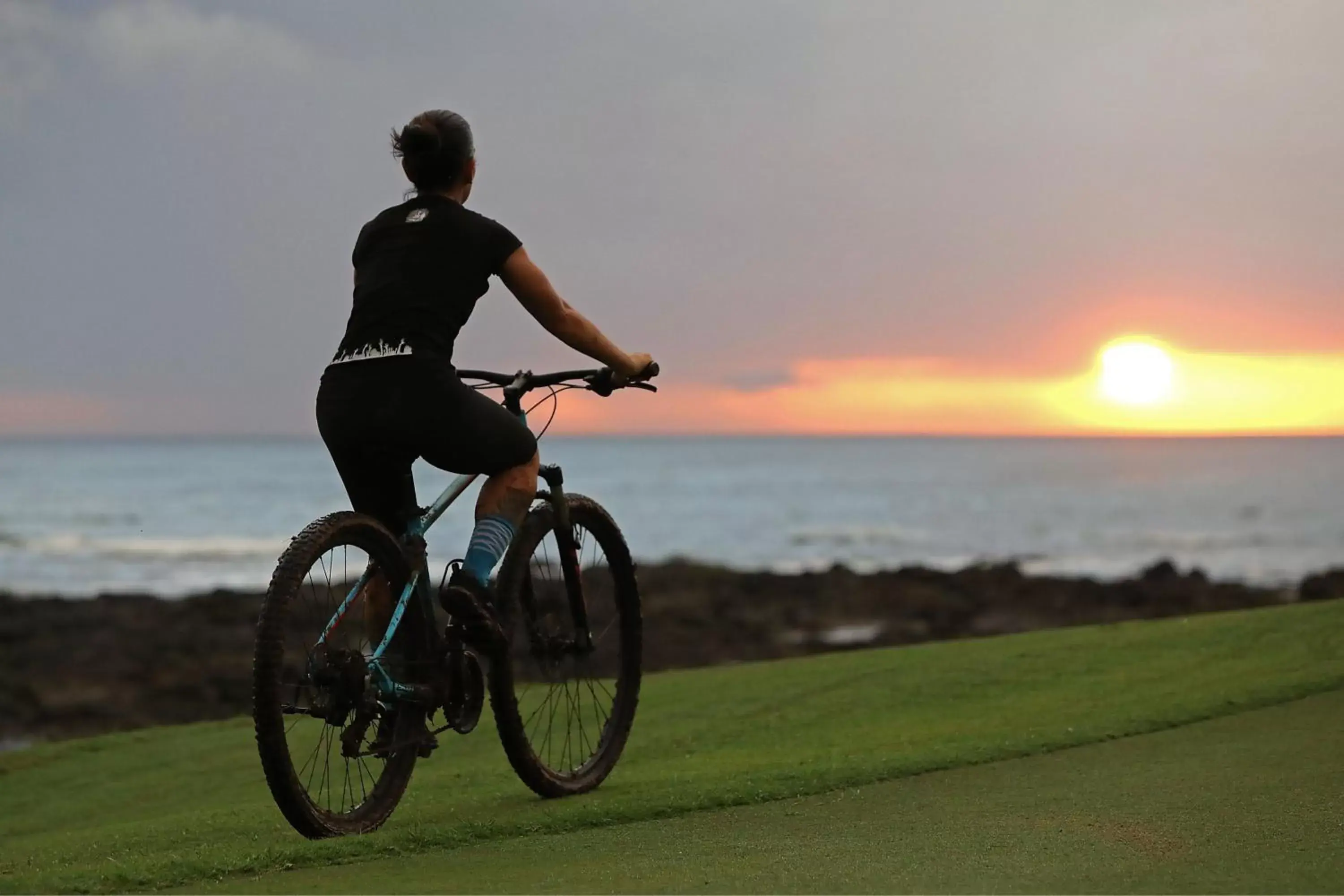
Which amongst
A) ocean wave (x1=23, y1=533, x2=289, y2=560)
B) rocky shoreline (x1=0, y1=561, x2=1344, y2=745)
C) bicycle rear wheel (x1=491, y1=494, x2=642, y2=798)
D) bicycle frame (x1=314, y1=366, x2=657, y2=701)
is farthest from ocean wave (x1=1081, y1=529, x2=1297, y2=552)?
bicycle frame (x1=314, y1=366, x2=657, y2=701)

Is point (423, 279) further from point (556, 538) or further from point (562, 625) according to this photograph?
point (562, 625)

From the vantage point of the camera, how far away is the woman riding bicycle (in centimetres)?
486

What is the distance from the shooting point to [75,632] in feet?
80.1

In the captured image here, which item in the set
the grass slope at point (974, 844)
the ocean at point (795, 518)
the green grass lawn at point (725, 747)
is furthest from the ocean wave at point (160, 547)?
the grass slope at point (974, 844)

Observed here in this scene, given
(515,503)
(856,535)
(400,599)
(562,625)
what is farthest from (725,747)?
(856,535)

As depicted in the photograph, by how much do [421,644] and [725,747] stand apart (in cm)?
335

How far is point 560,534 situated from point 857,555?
48850 mm

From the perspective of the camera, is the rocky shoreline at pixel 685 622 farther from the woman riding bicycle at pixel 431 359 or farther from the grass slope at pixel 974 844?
the grass slope at pixel 974 844

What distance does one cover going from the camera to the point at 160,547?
55.1 m

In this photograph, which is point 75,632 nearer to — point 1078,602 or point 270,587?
point 1078,602

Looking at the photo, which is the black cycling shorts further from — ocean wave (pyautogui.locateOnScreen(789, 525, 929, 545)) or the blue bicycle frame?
ocean wave (pyautogui.locateOnScreen(789, 525, 929, 545))

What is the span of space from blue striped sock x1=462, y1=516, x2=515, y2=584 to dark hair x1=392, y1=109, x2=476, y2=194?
1.12 metres

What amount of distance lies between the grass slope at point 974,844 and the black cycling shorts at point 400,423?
4.01 feet

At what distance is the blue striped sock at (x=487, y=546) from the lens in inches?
201
